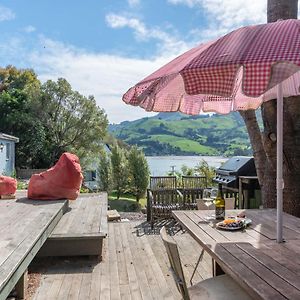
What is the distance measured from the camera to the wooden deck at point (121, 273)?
3.91m

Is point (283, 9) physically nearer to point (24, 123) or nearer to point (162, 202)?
point (162, 202)

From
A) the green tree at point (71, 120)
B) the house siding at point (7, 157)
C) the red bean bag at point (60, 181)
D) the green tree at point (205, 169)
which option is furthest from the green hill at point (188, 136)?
the red bean bag at point (60, 181)

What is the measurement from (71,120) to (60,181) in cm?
1768

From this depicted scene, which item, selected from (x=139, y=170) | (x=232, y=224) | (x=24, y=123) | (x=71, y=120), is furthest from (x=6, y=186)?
(x=71, y=120)

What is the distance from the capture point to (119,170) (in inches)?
703

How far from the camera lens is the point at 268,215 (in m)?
3.81

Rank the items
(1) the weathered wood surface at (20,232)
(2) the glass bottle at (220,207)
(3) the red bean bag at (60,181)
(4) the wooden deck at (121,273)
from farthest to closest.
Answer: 1. (3) the red bean bag at (60,181)
2. (4) the wooden deck at (121,273)
3. (2) the glass bottle at (220,207)
4. (1) the weathered wood surface at (20,232)

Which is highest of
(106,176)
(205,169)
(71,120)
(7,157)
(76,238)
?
(71,120)

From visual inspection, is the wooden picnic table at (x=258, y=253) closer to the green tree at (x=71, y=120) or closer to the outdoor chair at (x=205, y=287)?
the outdoor chair at (x=205, y=287)

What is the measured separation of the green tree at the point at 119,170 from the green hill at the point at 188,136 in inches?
714

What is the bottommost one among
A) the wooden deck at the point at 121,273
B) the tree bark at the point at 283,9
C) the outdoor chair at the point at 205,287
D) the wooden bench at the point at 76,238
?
the wooden deck at the point at 121,273

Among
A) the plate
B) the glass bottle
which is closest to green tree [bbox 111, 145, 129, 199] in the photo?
the glass bottle

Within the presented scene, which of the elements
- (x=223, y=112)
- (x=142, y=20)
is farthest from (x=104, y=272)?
(x=142, y=20)

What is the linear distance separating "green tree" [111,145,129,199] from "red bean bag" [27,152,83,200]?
35.9 ft
